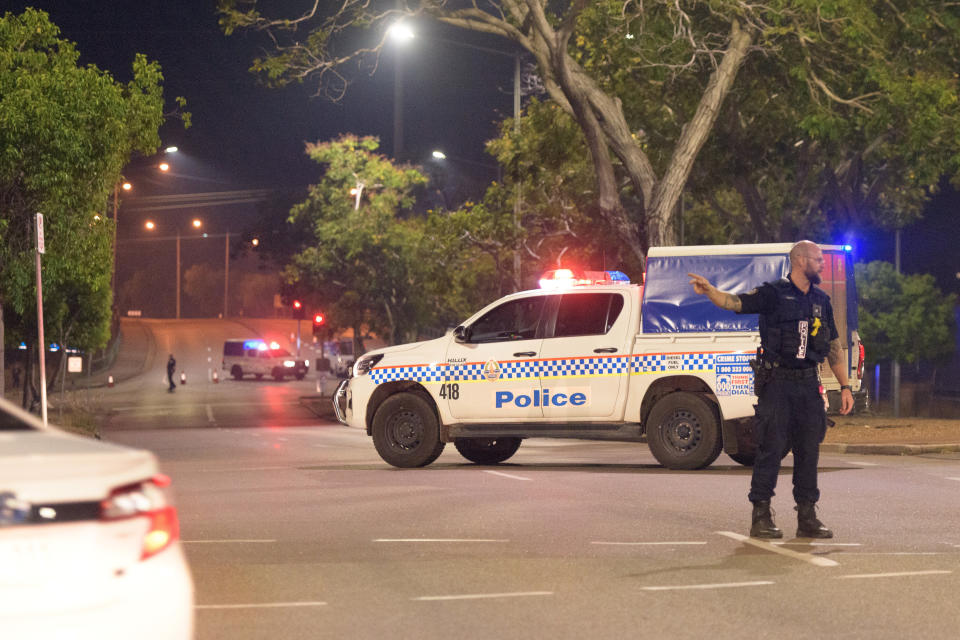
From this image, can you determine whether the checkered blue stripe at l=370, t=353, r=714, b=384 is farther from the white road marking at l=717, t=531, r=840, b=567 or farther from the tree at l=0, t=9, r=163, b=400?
the tree at l=0, t=9, r=163, b=400

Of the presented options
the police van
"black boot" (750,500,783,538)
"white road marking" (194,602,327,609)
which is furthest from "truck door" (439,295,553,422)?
the police van

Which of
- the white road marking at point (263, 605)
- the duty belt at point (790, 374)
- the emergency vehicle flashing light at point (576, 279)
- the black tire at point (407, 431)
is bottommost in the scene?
the white road marking at point (263, 605)

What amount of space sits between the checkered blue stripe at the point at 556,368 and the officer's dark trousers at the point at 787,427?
5836 mm

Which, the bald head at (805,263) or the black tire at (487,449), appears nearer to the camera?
the bald head at (805,263)

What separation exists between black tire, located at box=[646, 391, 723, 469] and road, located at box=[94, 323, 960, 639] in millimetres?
A: 311

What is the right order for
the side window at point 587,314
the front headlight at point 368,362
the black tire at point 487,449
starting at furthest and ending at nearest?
the black tire at point 487,449 < the front headlight at point 368,362 < the side window at point 587,314

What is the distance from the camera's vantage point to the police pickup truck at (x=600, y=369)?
15.5 m

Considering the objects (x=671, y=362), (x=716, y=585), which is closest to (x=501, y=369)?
(x=671, y=362)

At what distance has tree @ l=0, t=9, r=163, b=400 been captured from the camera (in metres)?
21.8

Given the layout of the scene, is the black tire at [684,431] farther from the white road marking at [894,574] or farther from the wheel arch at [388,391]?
the white road marking at [894,574]

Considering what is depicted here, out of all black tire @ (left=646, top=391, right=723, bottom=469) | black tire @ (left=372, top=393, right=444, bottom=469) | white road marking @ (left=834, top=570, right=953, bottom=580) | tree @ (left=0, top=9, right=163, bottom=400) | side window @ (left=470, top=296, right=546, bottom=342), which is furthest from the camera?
tree @ (left=0, top=9, right=163, bottom=400)

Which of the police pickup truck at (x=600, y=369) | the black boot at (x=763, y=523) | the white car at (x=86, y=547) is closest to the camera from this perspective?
the white car at (x=86, y=547)

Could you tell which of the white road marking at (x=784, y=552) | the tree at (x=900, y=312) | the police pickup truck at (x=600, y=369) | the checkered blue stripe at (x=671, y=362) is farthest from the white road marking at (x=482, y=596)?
the tree at (x=900, y=312)

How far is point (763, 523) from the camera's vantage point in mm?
9547
